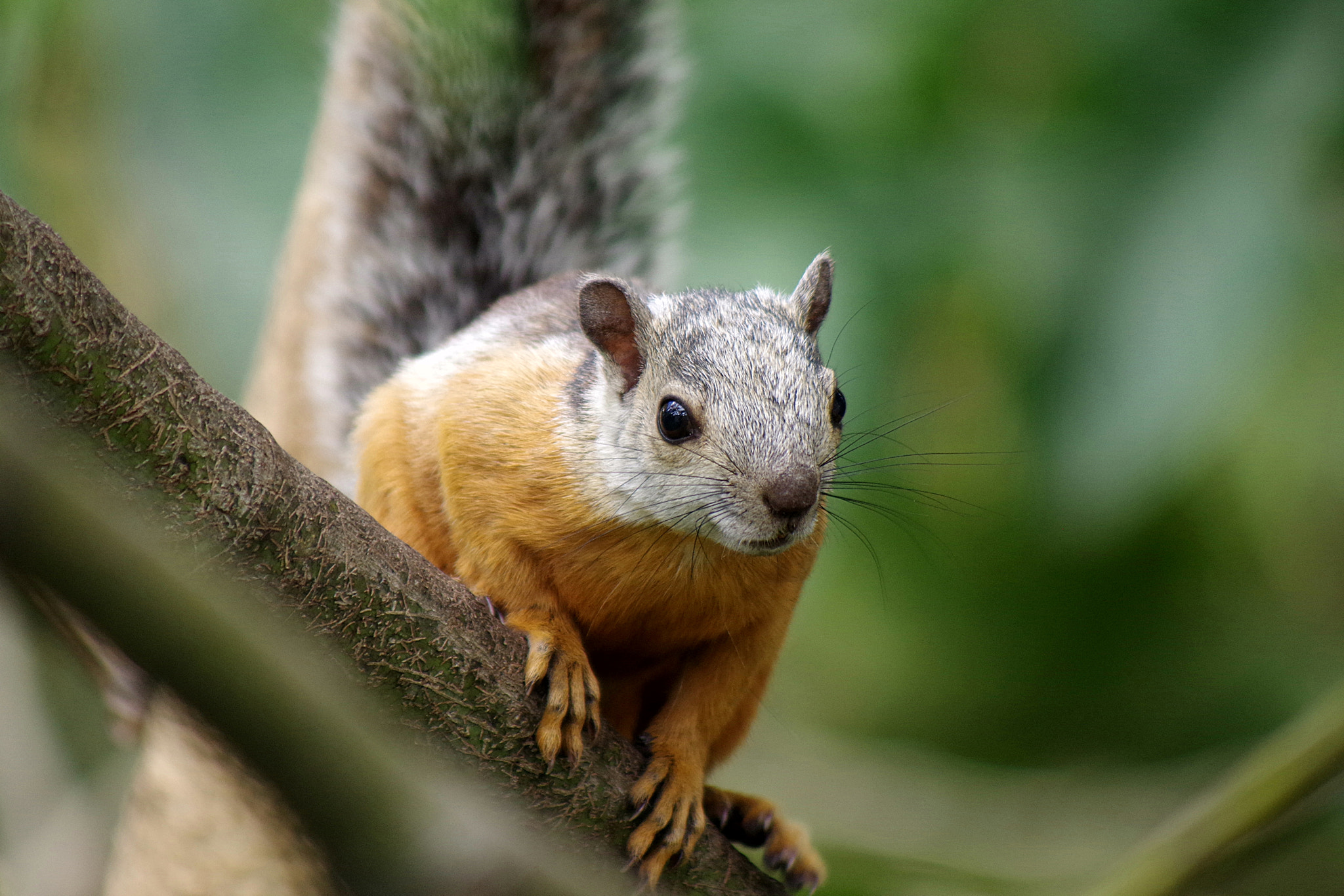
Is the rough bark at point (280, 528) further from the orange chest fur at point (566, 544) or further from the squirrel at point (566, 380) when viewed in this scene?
the orange chest fur at point (566, 544)

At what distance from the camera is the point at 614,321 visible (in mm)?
2061

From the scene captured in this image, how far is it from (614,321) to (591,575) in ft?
1.45

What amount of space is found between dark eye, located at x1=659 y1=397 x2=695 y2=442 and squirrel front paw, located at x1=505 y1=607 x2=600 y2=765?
0.38 meters

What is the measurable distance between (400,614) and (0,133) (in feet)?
6.14

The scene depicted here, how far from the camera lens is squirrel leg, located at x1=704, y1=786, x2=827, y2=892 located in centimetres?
237

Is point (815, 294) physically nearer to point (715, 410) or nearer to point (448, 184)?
point (715, 410)

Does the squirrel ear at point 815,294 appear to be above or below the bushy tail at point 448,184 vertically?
below

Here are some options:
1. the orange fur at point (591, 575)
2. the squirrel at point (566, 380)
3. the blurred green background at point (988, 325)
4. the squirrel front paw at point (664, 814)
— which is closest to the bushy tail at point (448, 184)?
the squirrel at point (566, 380)

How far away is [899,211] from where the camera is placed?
9.49 ft

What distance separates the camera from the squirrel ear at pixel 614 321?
202cm

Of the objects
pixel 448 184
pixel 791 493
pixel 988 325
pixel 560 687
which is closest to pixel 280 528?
pixel 560 687

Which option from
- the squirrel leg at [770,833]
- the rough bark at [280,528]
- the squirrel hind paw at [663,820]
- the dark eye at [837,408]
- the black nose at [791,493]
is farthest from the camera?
the squirrel leg at [770,833]

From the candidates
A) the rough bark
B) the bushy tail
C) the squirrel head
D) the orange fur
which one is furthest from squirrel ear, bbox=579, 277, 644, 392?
the bushy tail

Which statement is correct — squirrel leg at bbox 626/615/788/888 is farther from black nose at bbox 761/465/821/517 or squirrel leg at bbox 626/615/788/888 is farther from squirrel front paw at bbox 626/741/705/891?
black nose at bbox 761/465/821/517
